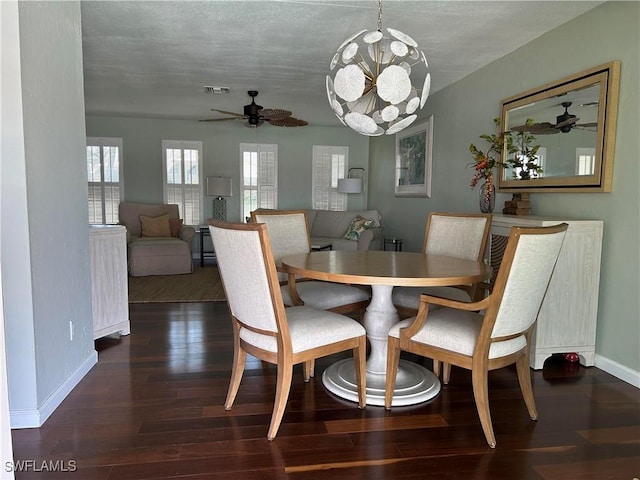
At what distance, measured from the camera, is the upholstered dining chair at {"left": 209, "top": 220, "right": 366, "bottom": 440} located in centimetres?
181

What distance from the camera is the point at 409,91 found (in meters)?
2.24

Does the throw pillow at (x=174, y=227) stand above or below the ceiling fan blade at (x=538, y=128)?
below

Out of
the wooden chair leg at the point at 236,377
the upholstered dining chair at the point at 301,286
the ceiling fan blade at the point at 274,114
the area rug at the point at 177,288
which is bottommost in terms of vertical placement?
the area rug at the point at 177,288

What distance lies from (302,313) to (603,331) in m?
2.01

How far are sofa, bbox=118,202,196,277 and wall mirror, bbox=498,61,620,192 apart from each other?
4.37 metres

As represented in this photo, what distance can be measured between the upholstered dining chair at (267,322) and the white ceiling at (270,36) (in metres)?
1.76

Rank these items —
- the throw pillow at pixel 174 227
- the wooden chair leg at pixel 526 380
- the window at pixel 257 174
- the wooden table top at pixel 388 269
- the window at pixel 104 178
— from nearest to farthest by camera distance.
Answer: the wooden table top at pixel 388 269
the wooden chair leg at pixel 526 380
the throw pillow at pixel 174 227
the window at pixel 104 178
the window at pixel 257 174

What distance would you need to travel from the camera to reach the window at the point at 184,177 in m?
7.18

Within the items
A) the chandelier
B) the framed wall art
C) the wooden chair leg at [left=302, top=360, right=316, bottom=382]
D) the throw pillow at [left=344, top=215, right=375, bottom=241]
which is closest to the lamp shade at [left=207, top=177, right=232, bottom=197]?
the throw pillow at [left=344, top=215, right=375, bottom=241]

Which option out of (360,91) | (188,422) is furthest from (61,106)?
(188,422)

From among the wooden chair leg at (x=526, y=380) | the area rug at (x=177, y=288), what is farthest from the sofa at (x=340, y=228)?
the wooden chair leg at (x=526, y=380)

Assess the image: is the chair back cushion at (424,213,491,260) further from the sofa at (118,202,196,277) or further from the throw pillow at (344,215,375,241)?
the sofa at (118,202,196,277)

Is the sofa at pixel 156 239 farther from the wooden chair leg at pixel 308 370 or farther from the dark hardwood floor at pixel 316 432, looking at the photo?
the wooden chair leg at pixel 308 370

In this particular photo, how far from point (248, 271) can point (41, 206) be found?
3.54ft
